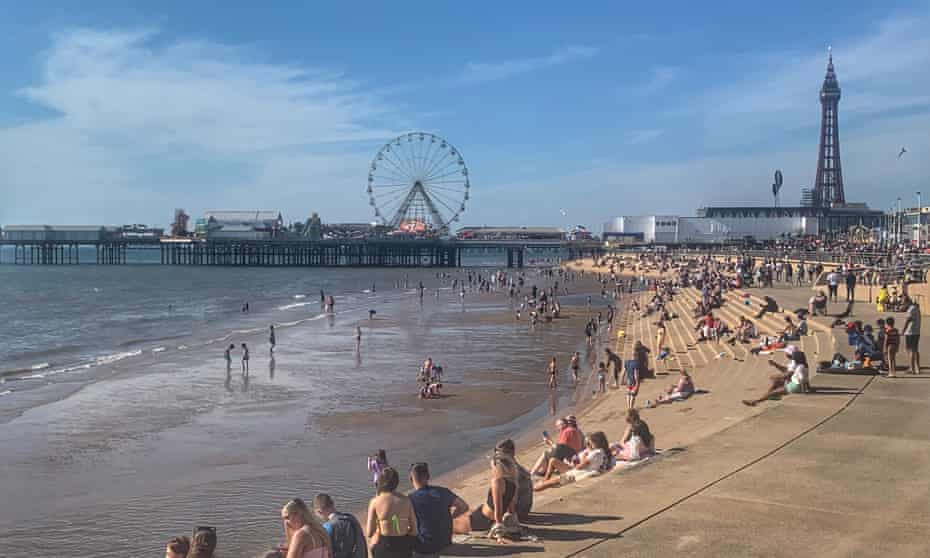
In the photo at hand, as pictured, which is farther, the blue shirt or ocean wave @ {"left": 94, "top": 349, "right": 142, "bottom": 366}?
ocean wave @ {"left": 94, "top": 349, "right": 142, "bottom": 366}

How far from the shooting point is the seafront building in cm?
10869

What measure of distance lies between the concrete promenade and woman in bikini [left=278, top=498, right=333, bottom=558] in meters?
1.34

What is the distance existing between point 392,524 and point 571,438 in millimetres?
3478

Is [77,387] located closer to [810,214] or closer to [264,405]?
[264,405]

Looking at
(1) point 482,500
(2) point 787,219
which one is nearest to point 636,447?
(1) point 482,500

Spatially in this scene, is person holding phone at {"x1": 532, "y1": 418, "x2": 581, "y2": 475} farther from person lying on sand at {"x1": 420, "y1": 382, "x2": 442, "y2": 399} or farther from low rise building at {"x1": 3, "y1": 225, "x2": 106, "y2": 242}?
low rise building at {"x1": 3, "y1": 225, "x2": 106, "y2": 242}

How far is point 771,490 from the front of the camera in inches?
278

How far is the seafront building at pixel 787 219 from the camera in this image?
109 meters

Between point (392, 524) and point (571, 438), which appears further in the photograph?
point (571, 438)

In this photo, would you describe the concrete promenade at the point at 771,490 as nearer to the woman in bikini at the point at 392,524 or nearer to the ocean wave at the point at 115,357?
the woman in bikini at the point at 392,524

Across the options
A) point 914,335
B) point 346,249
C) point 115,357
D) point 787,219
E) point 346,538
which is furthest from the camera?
point 346,249

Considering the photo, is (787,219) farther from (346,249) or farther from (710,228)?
(346,249)

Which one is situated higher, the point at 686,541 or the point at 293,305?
the point at 686,541

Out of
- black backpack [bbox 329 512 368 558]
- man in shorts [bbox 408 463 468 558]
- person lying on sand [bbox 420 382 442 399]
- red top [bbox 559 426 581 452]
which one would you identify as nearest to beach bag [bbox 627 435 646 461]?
red top [bbox 559 426 581 452]
